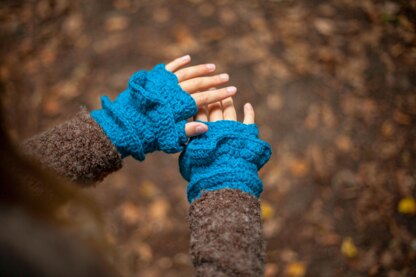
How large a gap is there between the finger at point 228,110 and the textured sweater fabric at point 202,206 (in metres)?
0.35

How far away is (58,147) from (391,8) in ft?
9.03

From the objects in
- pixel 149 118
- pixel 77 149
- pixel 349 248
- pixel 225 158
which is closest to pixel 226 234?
pixel 225 158

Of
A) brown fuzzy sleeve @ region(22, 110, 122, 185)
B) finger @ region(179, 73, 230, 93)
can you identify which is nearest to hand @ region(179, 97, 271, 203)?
finger @ region(179, 73, 230, 93)

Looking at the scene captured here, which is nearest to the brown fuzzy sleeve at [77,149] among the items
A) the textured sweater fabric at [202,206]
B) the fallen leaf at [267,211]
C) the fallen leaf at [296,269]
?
the textured sweater fabric at [202,206]

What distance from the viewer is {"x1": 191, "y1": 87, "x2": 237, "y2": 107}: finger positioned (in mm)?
1562

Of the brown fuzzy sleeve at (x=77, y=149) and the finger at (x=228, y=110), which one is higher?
the finger at (x=228, y=110)

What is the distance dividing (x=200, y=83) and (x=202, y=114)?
0.13 metres

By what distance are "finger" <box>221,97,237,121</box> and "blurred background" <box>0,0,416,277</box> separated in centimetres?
97

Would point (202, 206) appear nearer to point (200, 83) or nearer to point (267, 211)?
point (200, 83)

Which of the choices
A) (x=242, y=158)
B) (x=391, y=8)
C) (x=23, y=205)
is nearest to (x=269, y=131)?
(x=242, y=158)

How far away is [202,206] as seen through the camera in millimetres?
1379

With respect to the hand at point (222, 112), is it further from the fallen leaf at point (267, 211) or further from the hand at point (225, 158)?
the fallen leaf at point (267, 211)

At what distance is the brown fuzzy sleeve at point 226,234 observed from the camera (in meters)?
1.24

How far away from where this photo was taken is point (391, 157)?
2.54m
